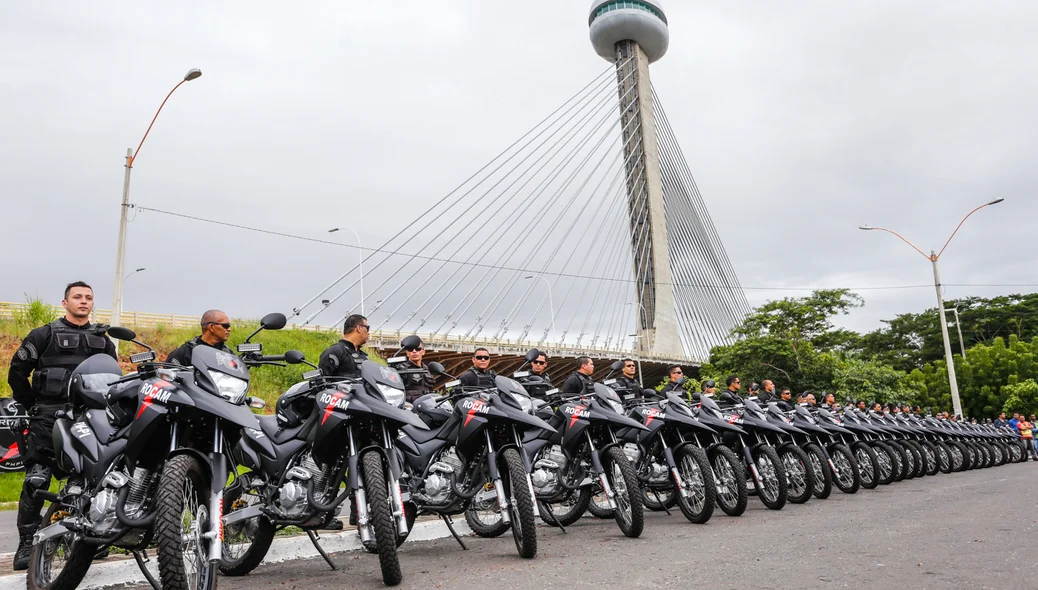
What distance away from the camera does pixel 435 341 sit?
38.1 metres

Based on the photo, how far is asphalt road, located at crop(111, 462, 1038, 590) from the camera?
12.5 ft

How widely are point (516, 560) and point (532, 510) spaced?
1.24 ft

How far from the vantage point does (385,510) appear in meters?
3.83

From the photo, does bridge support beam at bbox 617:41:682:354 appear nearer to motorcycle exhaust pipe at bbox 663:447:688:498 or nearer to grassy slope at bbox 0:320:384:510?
grassy slope at bbox 0:320:384:510

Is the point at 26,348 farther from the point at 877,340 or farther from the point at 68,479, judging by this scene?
the point at 877,340

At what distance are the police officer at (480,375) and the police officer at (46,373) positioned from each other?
95.7 inches

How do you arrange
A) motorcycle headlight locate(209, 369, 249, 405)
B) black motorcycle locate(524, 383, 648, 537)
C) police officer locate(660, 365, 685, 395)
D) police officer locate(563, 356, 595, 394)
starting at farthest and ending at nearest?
police officer locate(660, 365, 685, 395) → police officer locate(563, 356, 595, 394) → black motorcycle locate(524, 383, 648, 537) → motorcycle headlight locate(209, 369, 249, 405)

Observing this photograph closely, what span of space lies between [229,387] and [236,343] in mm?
18409

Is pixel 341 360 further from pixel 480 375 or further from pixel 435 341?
pixel 435 341

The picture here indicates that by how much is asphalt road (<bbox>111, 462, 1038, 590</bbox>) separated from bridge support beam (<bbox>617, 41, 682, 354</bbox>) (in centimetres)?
3410

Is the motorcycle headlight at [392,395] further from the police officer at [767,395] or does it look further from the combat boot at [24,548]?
the police officer at [767,395]

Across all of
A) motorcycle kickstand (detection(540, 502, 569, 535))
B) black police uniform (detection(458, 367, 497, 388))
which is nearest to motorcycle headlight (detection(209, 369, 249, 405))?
black police uniform (detection(458, 367, 497, 388))

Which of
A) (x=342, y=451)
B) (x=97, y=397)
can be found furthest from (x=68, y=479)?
(x=342, y=451)

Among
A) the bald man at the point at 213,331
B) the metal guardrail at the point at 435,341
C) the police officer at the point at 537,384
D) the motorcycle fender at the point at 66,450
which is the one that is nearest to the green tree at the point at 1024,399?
the metal guardrail at the point at 435,341
